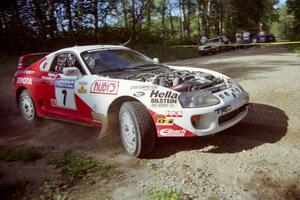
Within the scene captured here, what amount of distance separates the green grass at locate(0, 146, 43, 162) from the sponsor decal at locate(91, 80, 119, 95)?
1.20m

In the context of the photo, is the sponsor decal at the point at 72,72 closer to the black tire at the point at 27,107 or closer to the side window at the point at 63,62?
the side window at the point at 63,62

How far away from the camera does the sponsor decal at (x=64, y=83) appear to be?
5.06 metres

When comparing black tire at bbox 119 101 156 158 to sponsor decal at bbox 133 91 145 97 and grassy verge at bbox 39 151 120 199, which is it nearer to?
sponsor decal at bbox 133 91 145 97

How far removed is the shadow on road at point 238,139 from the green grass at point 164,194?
1.07 m

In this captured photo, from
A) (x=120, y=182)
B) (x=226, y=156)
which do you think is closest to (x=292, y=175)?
(x=226, y=156)

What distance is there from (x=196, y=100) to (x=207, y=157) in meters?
0.75

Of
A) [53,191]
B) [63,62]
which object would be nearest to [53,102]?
[63,62]

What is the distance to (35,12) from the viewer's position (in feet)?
60.5

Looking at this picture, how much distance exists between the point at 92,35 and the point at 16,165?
60.8 ft

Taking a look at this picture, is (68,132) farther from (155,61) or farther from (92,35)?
(92,35)

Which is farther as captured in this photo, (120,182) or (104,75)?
(104,75)

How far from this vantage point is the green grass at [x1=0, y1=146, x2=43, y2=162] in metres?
4.42

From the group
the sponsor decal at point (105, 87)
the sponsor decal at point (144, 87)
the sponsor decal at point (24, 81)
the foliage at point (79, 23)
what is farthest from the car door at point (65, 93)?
the foliage at point (79, 23)

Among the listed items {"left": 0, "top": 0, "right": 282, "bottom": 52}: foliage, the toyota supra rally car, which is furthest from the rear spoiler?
{"left": 0, "top": 0, "right": 282, "bottom": 52}: foliage
